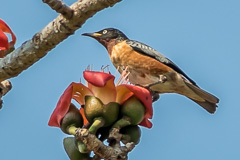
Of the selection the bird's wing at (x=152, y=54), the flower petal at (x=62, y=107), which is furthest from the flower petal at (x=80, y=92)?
the bird's wing at (x=152, y=54)

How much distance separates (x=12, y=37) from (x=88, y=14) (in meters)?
0.53

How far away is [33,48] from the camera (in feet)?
9.40

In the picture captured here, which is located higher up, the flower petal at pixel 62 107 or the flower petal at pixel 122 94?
the flower petal at pixel 122 94

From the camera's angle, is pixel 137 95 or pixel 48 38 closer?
pixel 137 95

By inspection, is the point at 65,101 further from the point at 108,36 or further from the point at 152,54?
the point at 108,36

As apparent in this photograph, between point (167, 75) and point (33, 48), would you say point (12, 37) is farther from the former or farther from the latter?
point (167, 75)

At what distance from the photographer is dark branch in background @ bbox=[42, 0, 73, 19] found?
8.77 feet

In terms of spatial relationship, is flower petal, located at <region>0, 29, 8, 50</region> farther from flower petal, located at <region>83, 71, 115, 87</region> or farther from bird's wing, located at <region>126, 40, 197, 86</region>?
bird's wing, located at <region>126, 40, 197, 86</region>

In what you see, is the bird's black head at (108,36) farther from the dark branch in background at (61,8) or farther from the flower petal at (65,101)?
the flower petal at (65,101)

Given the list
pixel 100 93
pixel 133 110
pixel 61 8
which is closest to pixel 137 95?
pixel 133 110

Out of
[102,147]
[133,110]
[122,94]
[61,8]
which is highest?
[61,8]

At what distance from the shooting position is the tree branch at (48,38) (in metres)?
2.70

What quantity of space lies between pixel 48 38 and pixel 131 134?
27.8 inches

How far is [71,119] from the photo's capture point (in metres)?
2.47
